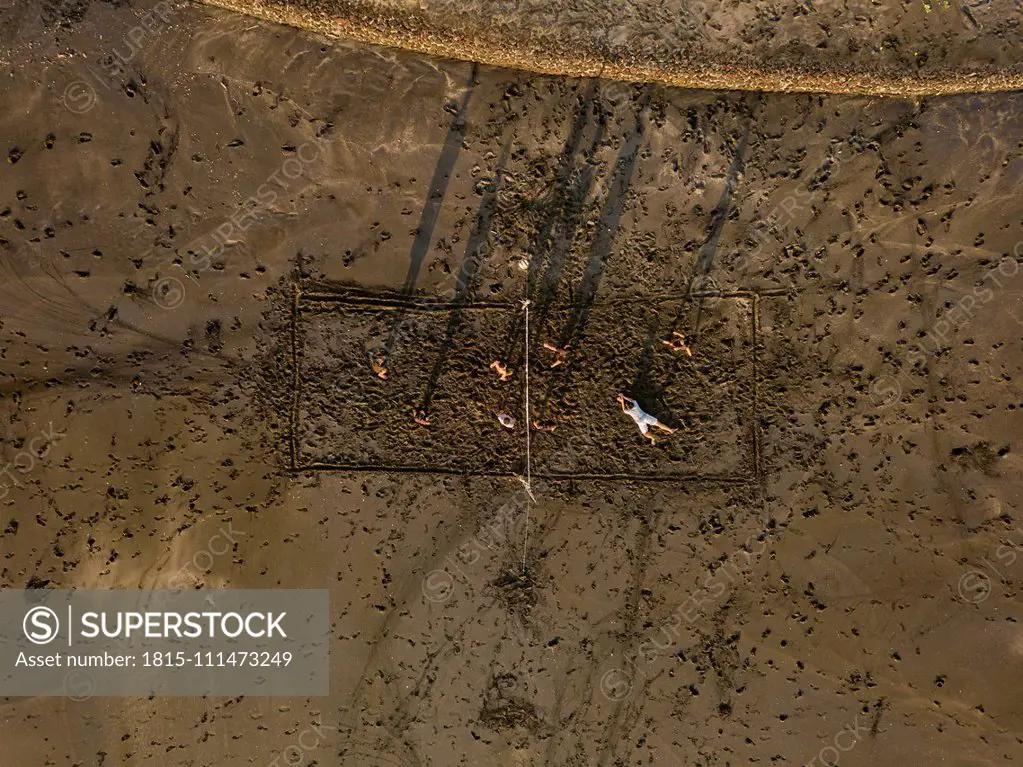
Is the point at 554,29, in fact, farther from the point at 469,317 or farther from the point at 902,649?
the point at 902,649

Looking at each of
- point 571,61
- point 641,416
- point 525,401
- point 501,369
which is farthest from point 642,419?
point 571,61

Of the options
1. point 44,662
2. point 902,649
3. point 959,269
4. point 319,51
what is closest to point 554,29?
point 319,51

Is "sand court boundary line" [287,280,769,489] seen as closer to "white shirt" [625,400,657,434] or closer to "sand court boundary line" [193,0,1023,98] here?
"white shirt" [625,400,657,434]

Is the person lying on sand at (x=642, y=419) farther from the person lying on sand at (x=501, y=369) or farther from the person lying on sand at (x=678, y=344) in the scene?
the person lying on sand at (x=501, y=369)

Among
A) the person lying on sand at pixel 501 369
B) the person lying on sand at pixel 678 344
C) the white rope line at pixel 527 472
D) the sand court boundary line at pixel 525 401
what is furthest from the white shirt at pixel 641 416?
the person lying on sand at pixel 501 369

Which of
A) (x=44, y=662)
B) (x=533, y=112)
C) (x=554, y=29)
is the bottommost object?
(x=44, y=662)
